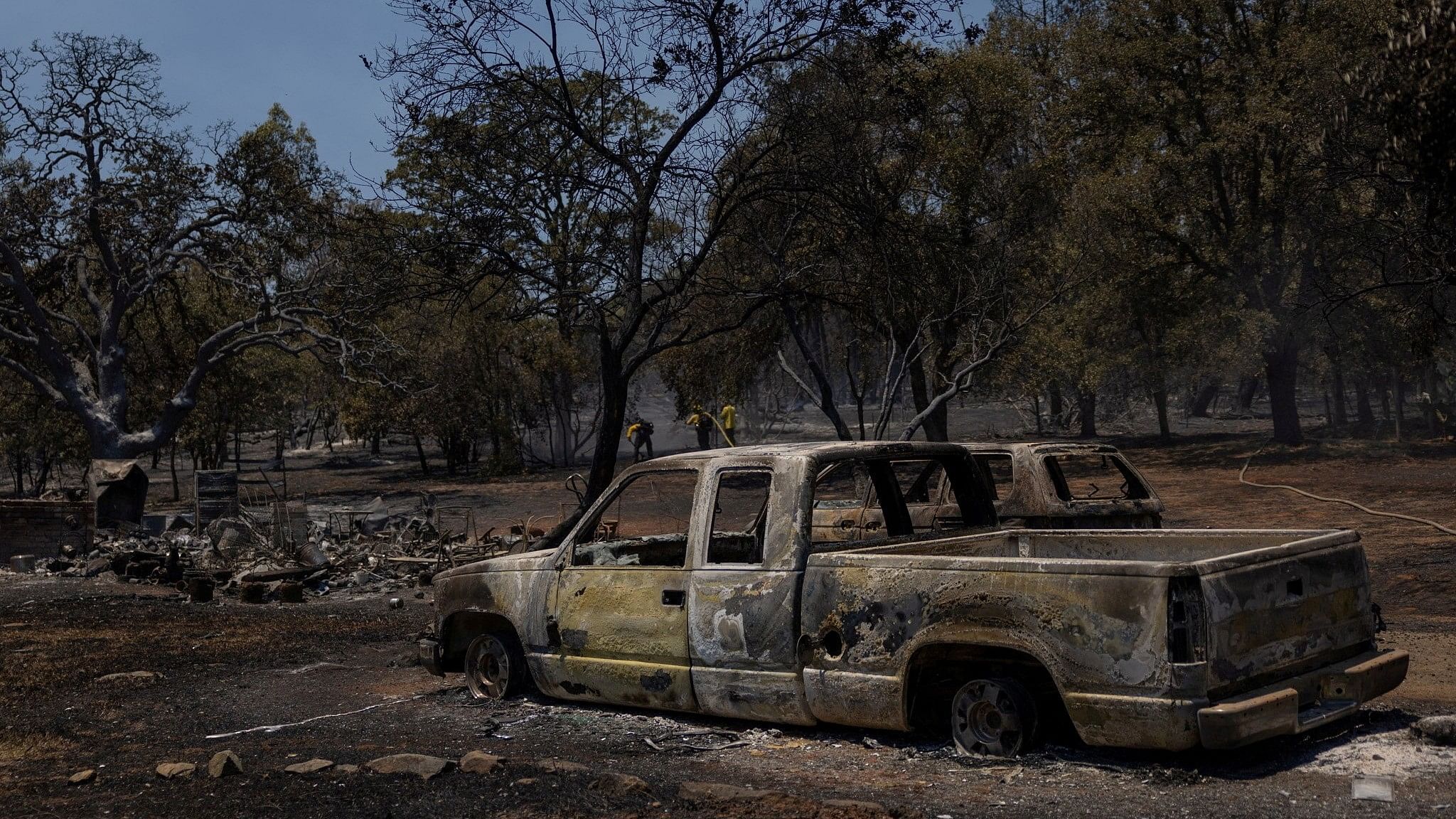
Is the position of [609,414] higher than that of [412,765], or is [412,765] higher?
[609,414]

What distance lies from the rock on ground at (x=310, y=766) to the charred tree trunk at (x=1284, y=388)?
31.9 meters

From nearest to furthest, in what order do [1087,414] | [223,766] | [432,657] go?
[223,766] < [432,657] < [1087,414]

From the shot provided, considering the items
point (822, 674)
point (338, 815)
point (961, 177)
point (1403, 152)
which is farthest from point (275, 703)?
point (961, 177)

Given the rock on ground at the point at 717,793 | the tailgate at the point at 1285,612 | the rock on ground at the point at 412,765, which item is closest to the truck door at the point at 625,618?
the rock on ground at the point at 412,765

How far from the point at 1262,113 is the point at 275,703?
26080mm

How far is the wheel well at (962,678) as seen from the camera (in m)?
6.34

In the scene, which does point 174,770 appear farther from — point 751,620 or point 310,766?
point 751,620

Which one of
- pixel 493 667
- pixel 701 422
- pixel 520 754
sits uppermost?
pixel 701 422

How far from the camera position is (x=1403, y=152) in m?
12.9

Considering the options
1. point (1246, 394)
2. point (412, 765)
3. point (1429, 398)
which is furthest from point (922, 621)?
point (1246, 394)

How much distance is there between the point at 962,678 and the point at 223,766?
3.82 metres

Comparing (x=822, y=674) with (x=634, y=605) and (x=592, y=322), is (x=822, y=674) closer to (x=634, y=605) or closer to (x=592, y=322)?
(x=634, y=605)

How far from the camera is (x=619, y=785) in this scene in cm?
598

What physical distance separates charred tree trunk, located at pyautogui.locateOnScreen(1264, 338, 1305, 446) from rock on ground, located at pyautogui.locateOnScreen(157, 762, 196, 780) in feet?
106
